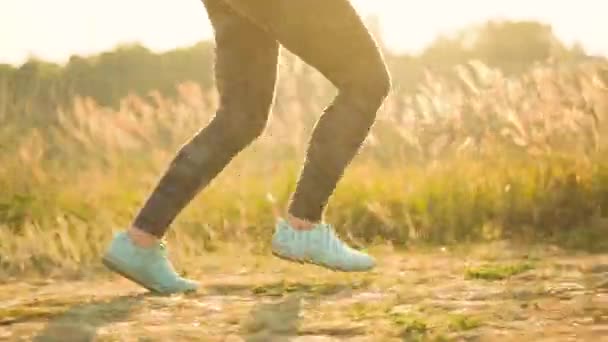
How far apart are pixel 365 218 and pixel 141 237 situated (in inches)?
68.7

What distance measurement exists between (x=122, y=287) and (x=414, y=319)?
113cm

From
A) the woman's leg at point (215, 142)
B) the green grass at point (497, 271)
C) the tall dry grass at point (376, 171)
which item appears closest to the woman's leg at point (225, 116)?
the woman's leg at point (215, 142)

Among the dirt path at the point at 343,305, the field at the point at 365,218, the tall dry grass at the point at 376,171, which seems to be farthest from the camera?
the tall dry grass at the point at 376,171

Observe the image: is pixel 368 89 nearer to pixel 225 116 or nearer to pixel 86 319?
pixel 225 116

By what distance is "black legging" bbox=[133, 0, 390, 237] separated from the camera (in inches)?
94.9

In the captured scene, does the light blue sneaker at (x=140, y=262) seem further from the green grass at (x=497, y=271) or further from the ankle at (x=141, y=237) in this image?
the green grass at (x=497, y=271)

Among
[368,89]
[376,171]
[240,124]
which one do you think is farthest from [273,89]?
[376,171]

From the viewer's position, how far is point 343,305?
2.46m

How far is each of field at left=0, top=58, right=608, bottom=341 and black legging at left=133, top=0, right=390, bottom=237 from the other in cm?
29

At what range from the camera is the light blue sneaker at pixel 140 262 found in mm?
2523

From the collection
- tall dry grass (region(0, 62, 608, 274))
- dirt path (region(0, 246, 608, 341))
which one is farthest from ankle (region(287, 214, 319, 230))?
tall dry grass (region(0, 62, 608, 274))

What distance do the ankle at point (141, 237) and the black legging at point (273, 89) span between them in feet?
0.05

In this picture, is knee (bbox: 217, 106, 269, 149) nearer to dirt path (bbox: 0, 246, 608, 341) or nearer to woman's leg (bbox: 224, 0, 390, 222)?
woman's leg (bbox: 224, 0, 390, 222)

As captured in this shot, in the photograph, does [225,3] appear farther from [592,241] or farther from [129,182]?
[129,182]
